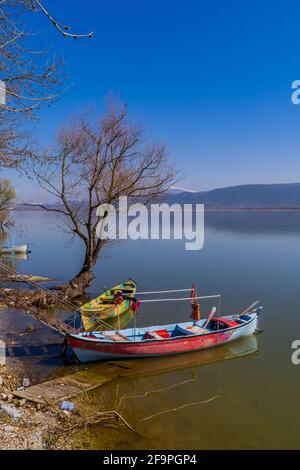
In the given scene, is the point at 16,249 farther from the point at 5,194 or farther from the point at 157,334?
the point at 157,334

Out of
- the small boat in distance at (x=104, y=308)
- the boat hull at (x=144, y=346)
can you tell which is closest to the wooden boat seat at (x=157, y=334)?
the boat hull at (x=144, y=346)

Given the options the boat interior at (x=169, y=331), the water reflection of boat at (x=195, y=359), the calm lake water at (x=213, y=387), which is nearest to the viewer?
the calm lake water at (x=213, y=387)

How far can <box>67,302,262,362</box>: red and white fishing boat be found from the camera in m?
13.9

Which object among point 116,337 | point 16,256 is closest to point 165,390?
point 116,337

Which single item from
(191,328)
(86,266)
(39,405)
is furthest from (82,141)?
(39,405)

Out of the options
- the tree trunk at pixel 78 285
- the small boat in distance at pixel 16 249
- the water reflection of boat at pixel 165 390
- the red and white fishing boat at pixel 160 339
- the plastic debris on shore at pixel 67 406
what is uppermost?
the small boat in distance at pixel 16 249

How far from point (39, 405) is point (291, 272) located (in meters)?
26.9

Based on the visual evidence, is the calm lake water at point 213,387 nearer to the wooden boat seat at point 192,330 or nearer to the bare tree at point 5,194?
the wooden boat seat at point 192,330

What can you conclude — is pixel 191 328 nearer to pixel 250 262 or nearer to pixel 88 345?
pixel 88 345

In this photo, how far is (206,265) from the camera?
36375mm

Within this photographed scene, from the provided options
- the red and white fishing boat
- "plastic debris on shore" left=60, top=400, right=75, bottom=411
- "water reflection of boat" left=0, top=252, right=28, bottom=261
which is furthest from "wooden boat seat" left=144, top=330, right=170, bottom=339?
"water reflection of boat" left=0, top=252, right=28, bottom=261

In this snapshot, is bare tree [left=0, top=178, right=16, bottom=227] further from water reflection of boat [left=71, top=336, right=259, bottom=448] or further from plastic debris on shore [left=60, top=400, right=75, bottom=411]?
plastic debris on shore [left=60, top=400, right=75, bottom=411]

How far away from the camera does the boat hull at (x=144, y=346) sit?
13.8 m

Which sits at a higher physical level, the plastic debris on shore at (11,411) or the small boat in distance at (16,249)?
the small boat in distance at (16,249)
